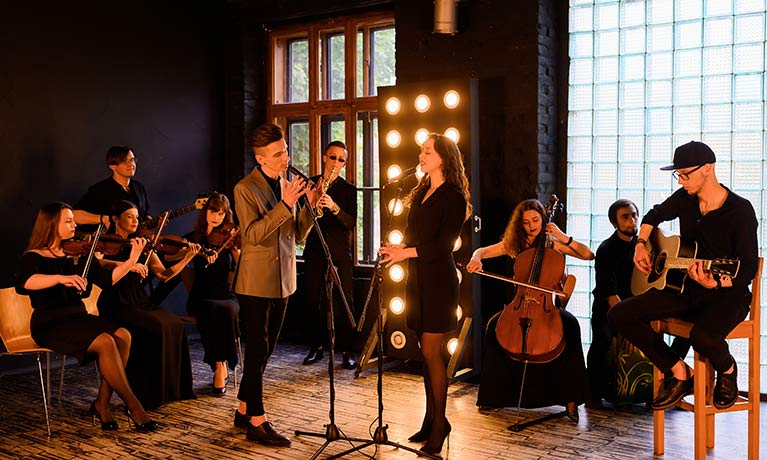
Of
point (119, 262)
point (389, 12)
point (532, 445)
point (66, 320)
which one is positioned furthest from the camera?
point (389, 12)

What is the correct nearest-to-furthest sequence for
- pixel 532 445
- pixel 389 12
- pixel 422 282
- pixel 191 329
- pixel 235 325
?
1. pixel 422 282
2. pixel 532 445
3. pixel 235 325
4. pixel 389 12
5. pixel 191 329

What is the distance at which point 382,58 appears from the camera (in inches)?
265

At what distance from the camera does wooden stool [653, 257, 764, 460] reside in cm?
390

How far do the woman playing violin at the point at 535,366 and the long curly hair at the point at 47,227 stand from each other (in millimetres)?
2338

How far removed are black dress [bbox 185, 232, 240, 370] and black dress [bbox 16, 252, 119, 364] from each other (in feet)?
2.76

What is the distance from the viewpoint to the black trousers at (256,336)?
13.6 ft

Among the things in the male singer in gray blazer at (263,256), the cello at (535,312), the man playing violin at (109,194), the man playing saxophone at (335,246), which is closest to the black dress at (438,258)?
the male singer in gray blazer at (263,256)

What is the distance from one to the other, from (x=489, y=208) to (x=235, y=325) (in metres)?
1.90

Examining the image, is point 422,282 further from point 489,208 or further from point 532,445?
point 489,208

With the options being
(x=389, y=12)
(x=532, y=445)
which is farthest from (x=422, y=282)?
(x=389, y=12)

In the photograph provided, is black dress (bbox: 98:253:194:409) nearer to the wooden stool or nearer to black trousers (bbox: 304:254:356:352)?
black trousers (bbox: 304:254:356:352)

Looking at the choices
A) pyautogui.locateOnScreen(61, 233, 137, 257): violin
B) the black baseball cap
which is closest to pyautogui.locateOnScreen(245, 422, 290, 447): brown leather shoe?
pyautogui.locateOnScreen(61, 233, 137, 257): violin

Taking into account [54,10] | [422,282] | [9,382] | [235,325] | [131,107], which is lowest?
[9,382]

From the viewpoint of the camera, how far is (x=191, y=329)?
7.32m
